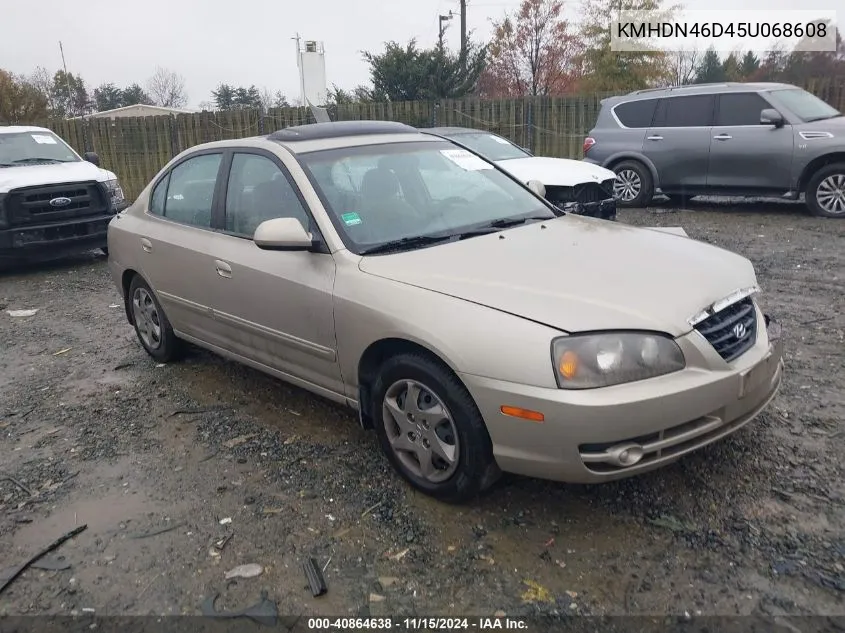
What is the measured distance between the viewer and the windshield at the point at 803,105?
394 inches

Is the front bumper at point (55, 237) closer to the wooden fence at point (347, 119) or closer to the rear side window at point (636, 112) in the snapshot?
the rear side window at point (636, 112)

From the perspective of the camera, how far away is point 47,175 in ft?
30.6

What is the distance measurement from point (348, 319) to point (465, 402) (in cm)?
80

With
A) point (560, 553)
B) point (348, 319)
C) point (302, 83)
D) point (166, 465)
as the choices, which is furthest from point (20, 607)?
point (302, 83)

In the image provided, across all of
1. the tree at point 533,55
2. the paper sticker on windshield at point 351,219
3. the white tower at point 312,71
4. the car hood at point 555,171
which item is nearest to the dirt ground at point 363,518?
the paper sticker on windshield at point 351,219

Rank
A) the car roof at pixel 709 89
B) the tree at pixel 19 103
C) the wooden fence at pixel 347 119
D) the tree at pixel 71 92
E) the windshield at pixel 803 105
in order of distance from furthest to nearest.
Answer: the tree at pixel 71 92 < the tree at pixel 19 103 < the wooden fence at pixel 347 119 < the car roof at pixel 709 89 < the windshield at pixel 803 105

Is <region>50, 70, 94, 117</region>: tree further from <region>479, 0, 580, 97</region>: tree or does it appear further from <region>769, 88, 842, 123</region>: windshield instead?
<region>769, 88, 842, 123</region>: windshield

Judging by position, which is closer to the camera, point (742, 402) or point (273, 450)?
point (742, 402)

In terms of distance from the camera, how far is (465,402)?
298 cm

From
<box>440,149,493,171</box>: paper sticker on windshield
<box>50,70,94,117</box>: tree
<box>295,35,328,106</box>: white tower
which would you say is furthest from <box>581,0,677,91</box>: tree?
<box>50,70,94,117</box>: tree

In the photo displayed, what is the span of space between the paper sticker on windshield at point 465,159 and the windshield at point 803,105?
738cm

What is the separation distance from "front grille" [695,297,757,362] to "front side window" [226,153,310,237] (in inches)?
80.1

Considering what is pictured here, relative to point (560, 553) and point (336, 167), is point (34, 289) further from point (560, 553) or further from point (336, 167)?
point (560, 553)

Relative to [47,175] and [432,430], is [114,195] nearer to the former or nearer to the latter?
[47,175]
